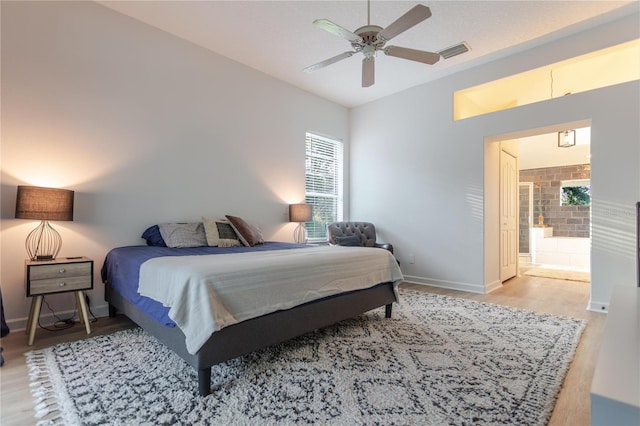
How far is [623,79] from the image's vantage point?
12.0 ft

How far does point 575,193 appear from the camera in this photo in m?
7.20

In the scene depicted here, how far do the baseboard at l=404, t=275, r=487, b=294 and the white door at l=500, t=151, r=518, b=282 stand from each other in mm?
795

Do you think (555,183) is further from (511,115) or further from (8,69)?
(8,69)

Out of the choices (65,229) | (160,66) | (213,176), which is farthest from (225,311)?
(160,66)

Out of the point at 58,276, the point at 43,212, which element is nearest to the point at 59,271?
the point at 58,276

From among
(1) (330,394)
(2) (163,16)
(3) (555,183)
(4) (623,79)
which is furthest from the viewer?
(3) (555,183)

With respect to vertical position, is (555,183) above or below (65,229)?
above

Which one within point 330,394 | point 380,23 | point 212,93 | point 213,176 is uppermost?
point 380,23

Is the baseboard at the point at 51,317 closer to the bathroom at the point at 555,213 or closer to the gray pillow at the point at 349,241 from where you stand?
the gray pillow at the point at 349,241

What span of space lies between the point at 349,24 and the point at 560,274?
5727mm

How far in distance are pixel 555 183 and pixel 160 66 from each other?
869cm

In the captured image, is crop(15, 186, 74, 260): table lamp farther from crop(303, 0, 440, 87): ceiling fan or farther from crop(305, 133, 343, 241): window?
crop(305, 133, 343, 241): window

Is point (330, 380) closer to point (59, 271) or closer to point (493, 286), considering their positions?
point (59, 271)

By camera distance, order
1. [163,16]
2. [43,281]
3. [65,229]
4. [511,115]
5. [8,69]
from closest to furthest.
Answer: [43,281] < [8,69] < [65,229] < [163,16] < [511,115]
